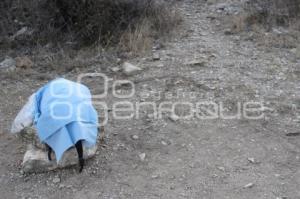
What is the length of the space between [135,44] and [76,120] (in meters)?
2.21

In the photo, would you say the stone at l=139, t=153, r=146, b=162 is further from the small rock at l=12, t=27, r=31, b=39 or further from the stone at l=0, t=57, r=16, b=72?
the small rock at l=12, t=27, r=31, b=39

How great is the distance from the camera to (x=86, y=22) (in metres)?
5.77

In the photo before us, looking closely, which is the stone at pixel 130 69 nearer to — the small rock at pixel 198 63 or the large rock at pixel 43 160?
the small rock at pixel 198 63

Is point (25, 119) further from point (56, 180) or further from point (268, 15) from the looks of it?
point (268, 15)

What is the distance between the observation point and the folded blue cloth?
3.49 m

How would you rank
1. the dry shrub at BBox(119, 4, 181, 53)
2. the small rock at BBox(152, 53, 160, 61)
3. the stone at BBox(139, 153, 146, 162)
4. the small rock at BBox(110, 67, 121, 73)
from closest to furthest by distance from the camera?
the stone at BBox(139, 153, 146, 162) → the small rock at BBox(110, 67, 121, 73) → the small rock at BBox(152, 53, 160, 61) → the dry shrub at BBox(119, 4, 181, 53)

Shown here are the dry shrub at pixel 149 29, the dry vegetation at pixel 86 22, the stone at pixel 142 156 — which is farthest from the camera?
the dry vegetation at pixel 86 22

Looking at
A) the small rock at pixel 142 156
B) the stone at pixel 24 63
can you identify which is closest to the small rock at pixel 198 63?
the small rock at pixel 142 156

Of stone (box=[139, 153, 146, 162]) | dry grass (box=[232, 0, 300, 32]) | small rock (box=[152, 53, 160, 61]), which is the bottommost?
small rock (box=[152, 53, 160, 61])

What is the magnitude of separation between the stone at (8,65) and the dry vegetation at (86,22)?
404mm

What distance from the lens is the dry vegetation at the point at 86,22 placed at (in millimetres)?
5703

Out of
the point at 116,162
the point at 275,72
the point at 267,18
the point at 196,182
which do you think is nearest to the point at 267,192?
the point at 196,182

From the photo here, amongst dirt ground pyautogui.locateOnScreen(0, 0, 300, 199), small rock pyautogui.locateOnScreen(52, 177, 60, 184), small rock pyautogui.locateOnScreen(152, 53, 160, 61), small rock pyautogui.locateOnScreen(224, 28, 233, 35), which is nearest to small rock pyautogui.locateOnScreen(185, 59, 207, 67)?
dirt ground pyautogui.locateOnScreen(0, 0, 300, 199)

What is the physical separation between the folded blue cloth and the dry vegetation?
1995 millimetres
